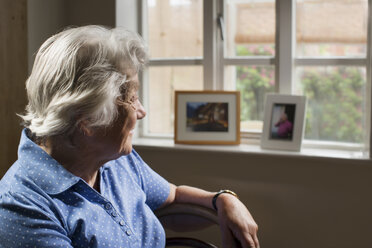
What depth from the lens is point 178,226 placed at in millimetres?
1673

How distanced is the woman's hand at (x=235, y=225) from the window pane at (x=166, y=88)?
0.98m

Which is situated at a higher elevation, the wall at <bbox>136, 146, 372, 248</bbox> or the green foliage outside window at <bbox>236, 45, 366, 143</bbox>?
the green foliage outside window at <bbox>236, 45, 366, 143</bbox>

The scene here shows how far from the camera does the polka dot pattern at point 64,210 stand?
1122 mm

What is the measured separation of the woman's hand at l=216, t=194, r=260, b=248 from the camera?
4.75 feet

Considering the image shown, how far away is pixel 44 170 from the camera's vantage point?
4.08 ft

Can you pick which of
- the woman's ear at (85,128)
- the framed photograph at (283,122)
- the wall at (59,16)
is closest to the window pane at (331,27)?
the framed photograph at (283,122)

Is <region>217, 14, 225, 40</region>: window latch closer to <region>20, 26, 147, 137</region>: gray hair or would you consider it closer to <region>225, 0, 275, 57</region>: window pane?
<region>225, 0, 275, 57</region>: window pane

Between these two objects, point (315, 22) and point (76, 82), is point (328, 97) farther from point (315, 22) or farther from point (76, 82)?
point (76, 82)

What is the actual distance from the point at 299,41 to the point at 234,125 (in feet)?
1.64

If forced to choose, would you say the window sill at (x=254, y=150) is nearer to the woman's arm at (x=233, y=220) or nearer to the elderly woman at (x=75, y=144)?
the woman's arm at (x=233, y=220)

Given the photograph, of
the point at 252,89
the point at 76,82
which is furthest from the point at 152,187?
the point at 252,89

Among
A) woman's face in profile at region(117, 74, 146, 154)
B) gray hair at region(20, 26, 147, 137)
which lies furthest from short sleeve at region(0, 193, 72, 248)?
woman's face in profile at region(117, 74, 146, 154)

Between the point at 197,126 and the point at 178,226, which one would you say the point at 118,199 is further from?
the point at 197,126

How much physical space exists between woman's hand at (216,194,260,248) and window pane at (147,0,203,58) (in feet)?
3.49
